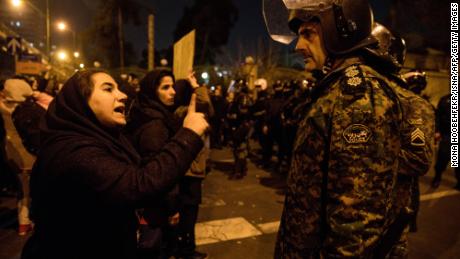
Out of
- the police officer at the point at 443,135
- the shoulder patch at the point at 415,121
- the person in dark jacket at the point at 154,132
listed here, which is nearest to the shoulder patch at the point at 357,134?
the shoulder patch at the point at 415,121

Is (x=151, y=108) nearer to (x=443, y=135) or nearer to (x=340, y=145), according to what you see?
(x=340, y=145)

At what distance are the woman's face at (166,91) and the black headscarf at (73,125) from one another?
153 cm

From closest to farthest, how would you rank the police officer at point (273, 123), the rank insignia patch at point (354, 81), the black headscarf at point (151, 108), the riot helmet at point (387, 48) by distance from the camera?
the rank insignia patch at point (354, 81)
the riot helmet at point (387, 48)
the black headscarf at point (151, 108)
the police officer at point (273, 123)

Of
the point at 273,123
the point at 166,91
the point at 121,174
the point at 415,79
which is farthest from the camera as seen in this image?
the point at 273,123

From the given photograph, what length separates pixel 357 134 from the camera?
4.87 ft

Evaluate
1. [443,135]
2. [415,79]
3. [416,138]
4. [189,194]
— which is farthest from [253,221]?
[443,135]

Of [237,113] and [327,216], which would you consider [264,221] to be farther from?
[237,113]

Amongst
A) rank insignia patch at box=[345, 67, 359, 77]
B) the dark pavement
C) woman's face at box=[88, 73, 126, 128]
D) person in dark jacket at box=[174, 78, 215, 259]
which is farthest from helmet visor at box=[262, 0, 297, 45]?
the dark pavement

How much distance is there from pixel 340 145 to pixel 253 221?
4065mm

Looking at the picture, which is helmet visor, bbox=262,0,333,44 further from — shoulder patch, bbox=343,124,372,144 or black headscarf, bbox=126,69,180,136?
black headscarf, bbox=126,69,180,136

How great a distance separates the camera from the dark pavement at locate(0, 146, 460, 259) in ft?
14.3

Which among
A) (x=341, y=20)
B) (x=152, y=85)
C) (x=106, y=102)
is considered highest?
(x=341, y=20)

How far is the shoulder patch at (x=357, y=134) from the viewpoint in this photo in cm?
148

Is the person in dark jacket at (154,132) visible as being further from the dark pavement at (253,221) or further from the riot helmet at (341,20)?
the riot helmet at (341,20)
